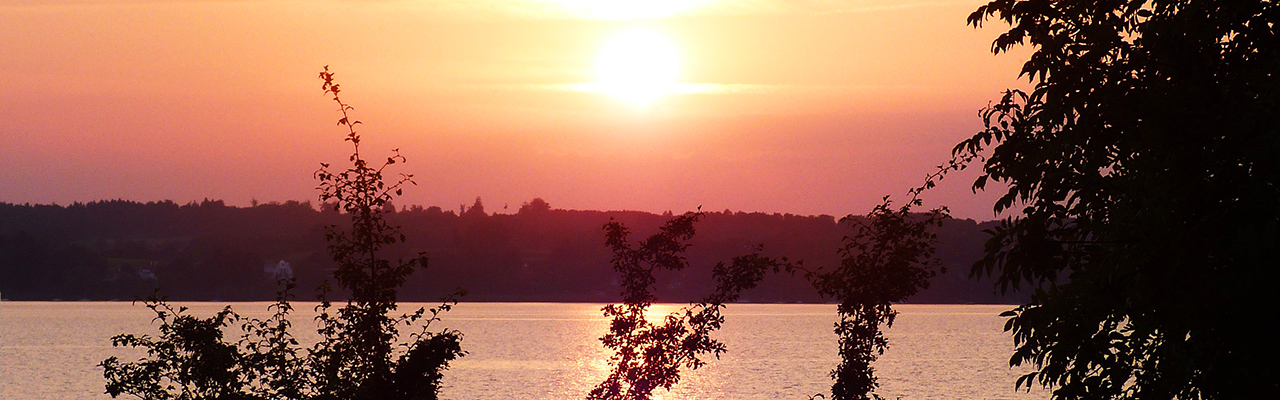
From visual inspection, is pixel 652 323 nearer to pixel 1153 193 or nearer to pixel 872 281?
pixel 872 281

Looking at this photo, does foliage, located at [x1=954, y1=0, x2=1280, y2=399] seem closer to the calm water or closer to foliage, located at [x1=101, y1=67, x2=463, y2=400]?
foliage, located at [x1=101, y1=67, x2=463, y2=400]

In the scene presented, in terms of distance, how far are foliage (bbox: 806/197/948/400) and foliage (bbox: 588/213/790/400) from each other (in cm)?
128

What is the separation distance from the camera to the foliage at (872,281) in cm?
1833

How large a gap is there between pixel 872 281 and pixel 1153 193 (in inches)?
293

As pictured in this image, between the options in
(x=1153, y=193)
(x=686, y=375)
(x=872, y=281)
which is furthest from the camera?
(x=686, y=375)

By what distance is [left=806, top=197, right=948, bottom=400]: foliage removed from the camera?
18.3m

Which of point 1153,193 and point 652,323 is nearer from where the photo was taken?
point 1153,193

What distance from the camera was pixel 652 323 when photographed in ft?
58.0

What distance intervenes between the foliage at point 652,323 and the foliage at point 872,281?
1.28 meters

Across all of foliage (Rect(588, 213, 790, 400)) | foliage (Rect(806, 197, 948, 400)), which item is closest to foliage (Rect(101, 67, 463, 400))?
foliage (Rect(588, 213, 790, 400))

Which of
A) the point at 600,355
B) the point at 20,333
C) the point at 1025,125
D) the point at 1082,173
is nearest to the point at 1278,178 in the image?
the point at 1082,173

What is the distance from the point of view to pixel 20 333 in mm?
175500

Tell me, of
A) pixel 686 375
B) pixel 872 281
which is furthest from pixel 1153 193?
pixel 686 375

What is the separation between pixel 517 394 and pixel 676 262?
6048 centimetres
